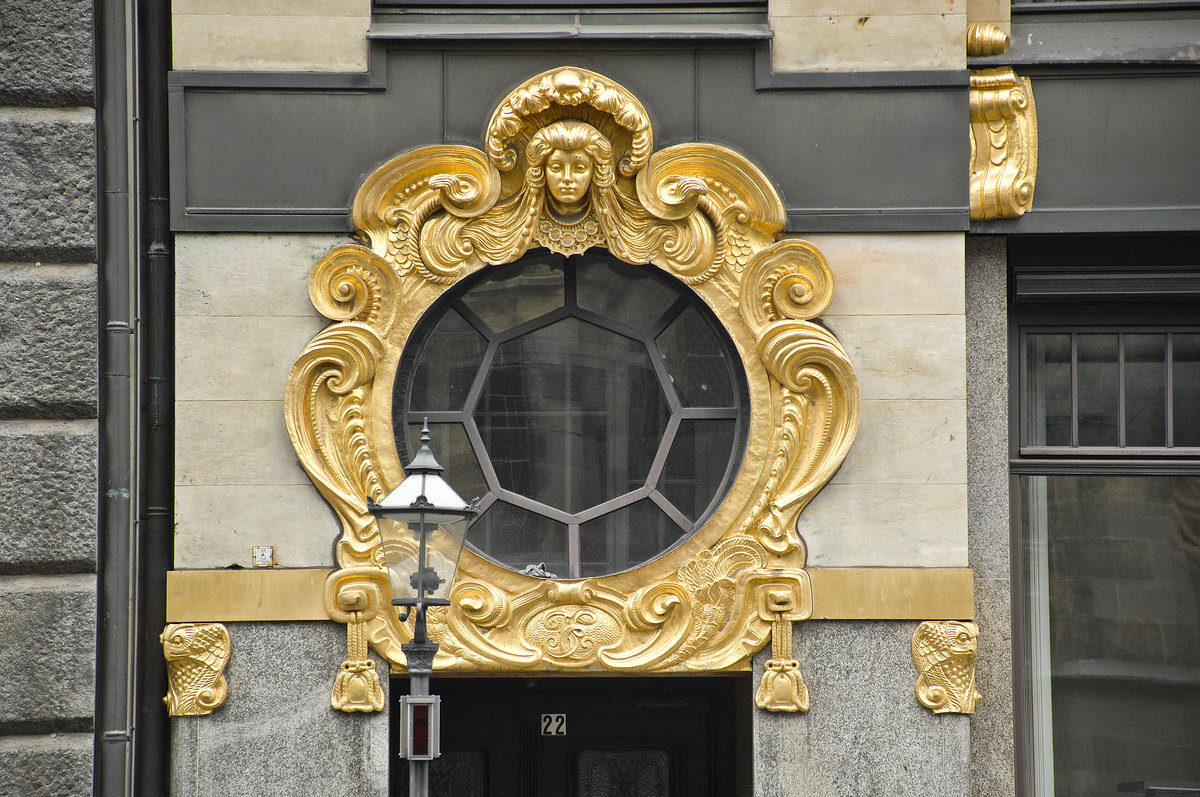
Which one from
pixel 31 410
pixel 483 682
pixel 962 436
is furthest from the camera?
pixel 483 682

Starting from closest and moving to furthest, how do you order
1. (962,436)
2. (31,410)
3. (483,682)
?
(31,410)
(962,436)
(483,682)

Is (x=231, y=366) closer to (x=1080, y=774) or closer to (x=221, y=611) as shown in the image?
(x=221, y=611)

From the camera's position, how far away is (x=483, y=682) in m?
8.59

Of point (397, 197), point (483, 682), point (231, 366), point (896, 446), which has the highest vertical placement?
point (397, 197)

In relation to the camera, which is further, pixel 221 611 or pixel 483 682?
pixel 483 682

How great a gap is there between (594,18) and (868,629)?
432 cm

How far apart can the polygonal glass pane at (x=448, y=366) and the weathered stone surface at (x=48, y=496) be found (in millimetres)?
2009

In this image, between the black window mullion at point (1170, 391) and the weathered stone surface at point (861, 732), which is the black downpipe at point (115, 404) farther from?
the black window mullion at point (1170, 391)

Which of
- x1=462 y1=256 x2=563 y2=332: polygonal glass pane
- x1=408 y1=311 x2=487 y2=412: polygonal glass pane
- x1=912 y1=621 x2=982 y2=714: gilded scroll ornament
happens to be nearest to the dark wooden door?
x1=912 y1=621 x2=982 y2=714: gilded scroll ornament

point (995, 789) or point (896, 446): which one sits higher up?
point (896, 446)

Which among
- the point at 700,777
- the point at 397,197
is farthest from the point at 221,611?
the point at 700,777

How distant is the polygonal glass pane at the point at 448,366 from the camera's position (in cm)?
786

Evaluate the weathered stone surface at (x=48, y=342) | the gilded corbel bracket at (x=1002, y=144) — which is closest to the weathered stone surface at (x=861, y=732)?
the gilded corbel bracket at (x=1002, y=144)

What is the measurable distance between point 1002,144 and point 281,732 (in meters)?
5.90
